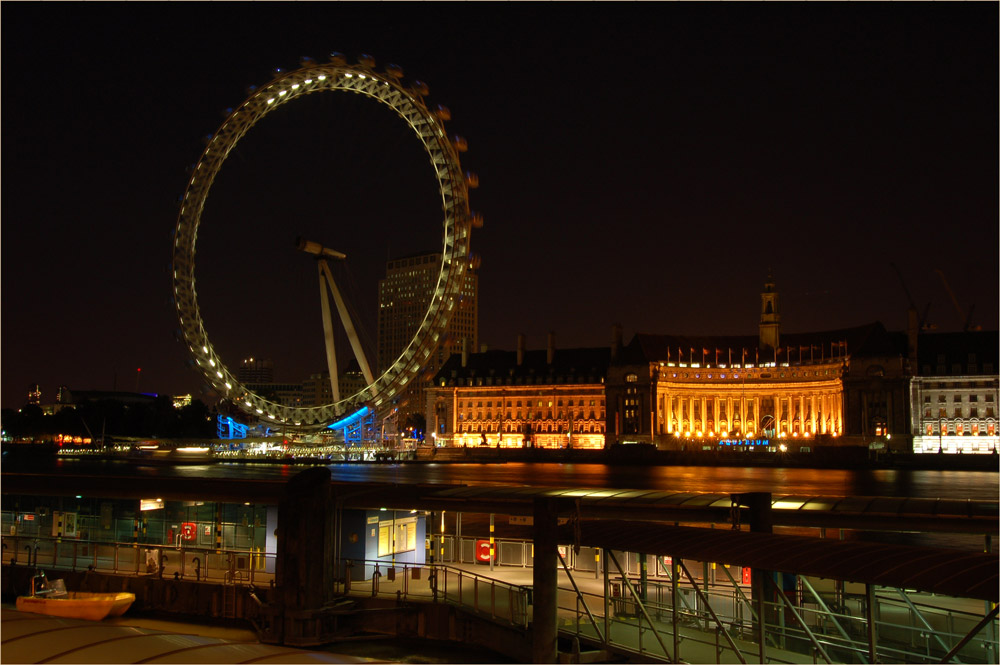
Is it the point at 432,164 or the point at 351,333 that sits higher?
the point at 432,164

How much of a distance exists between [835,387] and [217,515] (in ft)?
→ 418

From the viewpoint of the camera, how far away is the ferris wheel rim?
6469 centimetres

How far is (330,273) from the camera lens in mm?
75875

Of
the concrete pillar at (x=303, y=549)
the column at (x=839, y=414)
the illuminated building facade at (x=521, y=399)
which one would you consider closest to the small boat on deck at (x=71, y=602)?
the concrete pillar at (x=303, y=549)

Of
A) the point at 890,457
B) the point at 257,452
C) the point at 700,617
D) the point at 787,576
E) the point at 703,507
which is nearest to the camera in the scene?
the point at 700,617

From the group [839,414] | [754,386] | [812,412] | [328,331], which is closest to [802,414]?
[812,412]

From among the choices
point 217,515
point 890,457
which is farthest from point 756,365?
point 217,515

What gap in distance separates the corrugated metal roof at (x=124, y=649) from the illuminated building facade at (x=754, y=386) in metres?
135

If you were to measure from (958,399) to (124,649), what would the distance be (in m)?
140

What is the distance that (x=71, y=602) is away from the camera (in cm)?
2480

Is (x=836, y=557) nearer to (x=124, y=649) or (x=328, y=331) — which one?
(x=124, y=649)

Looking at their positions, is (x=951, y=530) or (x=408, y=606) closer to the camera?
(x=951, y=530)

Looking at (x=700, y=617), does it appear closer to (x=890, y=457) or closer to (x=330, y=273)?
(x=330, y=273)

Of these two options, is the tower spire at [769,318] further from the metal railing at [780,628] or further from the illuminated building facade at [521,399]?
the metal railing at [780,628]
